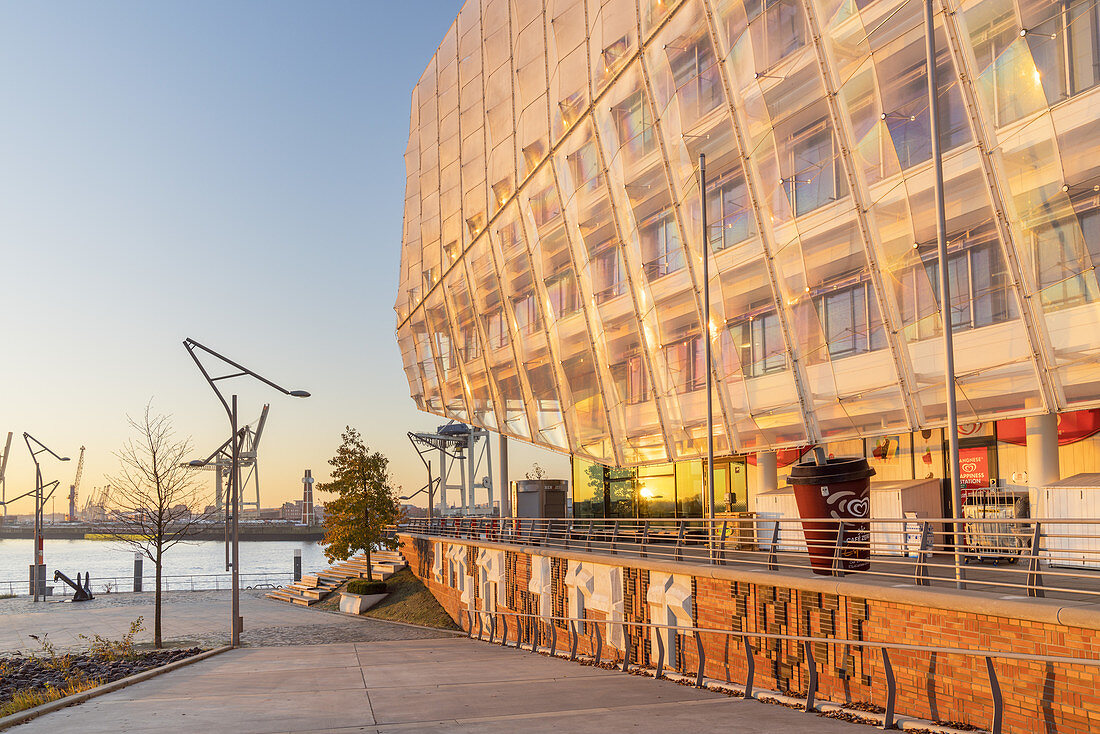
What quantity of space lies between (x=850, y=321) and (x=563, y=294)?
53.4ft

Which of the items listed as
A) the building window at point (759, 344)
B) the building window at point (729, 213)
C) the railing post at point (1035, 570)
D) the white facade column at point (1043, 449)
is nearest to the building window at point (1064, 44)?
the white facade column at point (1043, 449)

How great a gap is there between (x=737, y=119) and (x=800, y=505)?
638 inches

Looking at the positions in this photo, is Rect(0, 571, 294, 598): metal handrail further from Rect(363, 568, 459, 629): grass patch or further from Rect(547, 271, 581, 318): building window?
Rect(547, 271, 581, 318): building window

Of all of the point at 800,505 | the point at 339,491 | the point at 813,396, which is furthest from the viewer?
the point at 339,491

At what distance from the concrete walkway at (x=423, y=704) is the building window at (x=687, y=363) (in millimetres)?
13467

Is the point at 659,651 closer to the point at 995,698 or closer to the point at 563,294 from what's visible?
the point at 995,698

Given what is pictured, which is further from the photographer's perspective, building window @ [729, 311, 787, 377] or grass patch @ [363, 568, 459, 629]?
grass patch @ [363, 568, 459, 629]

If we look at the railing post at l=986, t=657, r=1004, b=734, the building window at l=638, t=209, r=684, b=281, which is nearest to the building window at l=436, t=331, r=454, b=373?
the building window at l=638, t=209, r=684, b=281

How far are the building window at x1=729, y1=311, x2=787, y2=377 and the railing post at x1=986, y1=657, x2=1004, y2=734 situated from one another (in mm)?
17244

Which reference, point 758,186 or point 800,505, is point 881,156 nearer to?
point 758,186

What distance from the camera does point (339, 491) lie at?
4703 centimetres

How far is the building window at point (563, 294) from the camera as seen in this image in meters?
38.2

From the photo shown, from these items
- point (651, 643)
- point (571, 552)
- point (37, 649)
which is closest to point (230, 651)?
point (37, 649)

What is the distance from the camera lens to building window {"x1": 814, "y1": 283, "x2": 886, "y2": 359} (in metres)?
24.1
